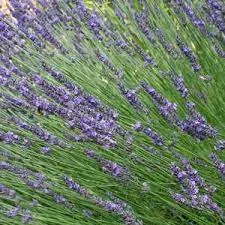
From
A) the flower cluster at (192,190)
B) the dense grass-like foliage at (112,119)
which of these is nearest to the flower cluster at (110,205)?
the dense grass-like foliage at (112,119)

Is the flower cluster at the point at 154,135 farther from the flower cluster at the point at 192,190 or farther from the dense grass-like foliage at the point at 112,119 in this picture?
the flower cluster at the point at 192,190

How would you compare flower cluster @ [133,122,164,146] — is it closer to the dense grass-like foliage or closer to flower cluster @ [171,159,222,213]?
the dense grass-like foliage

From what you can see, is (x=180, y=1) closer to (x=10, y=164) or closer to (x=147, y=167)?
(x=147, y=167)

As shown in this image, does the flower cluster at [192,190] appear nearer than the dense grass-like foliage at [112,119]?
Yes

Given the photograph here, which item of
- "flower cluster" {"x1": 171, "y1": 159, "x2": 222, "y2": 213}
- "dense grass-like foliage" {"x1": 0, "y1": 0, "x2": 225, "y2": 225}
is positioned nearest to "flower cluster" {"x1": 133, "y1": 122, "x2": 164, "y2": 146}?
"dense grass-like foliage" {"x1": 0, "y1": 0, "x2": 225, "y2": 225}

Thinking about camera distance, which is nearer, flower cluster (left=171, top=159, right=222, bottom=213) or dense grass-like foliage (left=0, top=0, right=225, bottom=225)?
flower cluster (left=171, top=159, right=222, bottom=213)

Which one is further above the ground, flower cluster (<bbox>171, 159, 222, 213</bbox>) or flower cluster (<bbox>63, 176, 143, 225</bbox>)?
flower cluster (<bbox>171, 159, 222, 213</bbox>)

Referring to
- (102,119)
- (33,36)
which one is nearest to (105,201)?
(102,119)

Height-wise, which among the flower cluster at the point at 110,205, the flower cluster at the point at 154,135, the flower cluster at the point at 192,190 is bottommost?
the flower cluster at the point at 110,205

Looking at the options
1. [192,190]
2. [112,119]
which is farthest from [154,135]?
[192,190]

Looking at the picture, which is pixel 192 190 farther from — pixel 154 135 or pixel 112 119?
pixel 112 119

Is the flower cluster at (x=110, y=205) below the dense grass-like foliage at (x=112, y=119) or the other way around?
below
